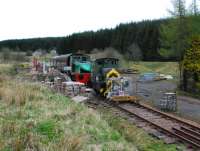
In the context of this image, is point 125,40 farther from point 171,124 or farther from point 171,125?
point 171,125

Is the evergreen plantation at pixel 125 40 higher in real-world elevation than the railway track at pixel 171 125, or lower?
higher

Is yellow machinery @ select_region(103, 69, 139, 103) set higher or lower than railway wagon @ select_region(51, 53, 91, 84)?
lower

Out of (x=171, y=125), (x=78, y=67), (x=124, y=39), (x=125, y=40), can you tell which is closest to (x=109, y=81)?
(x=78, y=67)

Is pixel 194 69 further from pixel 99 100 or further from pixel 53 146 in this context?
pixel 53 146

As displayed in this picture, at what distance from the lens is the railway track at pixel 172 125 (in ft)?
46.1

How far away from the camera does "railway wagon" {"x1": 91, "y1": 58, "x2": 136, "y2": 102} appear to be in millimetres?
26375

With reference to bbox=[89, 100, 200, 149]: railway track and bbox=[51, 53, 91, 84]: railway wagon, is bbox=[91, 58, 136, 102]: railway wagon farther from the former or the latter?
bbox=[89, 100, 200, 149]: railway track

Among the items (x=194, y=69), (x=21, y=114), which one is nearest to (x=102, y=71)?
(x=194, y=69)

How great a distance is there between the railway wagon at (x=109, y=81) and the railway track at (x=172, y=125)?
8.17 ft

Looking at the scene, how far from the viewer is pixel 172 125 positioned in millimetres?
17344

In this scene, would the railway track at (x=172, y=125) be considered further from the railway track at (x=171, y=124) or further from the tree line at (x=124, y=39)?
the tree line at (x=124, y=39)

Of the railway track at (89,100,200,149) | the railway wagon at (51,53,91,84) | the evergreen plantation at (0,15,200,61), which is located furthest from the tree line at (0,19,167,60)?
the railway track at (89,100,200,149)

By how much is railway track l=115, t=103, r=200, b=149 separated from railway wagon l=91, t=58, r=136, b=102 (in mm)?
2490

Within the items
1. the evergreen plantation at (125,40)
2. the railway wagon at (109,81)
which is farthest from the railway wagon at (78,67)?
the evergreen plantation at (125,40)
